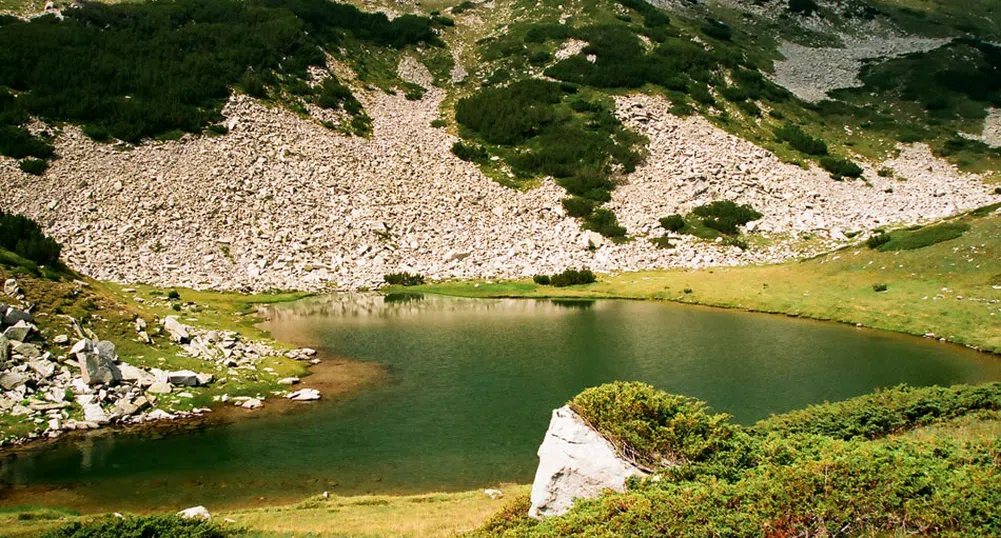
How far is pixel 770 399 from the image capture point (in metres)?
28.3

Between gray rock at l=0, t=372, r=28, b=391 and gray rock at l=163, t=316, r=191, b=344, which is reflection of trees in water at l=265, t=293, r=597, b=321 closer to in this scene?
gray rock at l=163, t=316, r=191, b=344

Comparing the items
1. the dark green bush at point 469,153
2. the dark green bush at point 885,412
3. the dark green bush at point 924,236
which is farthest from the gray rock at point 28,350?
the dark green bush at point 469,153

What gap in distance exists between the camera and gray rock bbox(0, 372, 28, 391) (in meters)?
24.4

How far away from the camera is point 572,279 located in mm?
62031

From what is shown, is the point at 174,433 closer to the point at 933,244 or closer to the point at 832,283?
the point at 832,283

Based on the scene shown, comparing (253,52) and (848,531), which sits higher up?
(253,52)

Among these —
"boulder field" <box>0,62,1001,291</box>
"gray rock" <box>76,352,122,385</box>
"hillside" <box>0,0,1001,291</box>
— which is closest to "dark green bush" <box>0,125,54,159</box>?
"hillside" <box>0,0,1001,291</box>

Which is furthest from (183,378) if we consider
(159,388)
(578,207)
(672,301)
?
(578,207)

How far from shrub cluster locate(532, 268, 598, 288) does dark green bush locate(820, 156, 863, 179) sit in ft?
136

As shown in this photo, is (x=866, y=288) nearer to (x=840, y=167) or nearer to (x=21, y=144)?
(x=840, y=167)

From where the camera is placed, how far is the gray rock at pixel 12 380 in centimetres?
2436

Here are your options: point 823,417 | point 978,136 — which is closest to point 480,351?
point 823,417

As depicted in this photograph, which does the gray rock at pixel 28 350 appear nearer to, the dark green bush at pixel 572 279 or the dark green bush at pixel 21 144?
the dark green bush at pixel 572 279

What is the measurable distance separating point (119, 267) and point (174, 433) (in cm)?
3704
